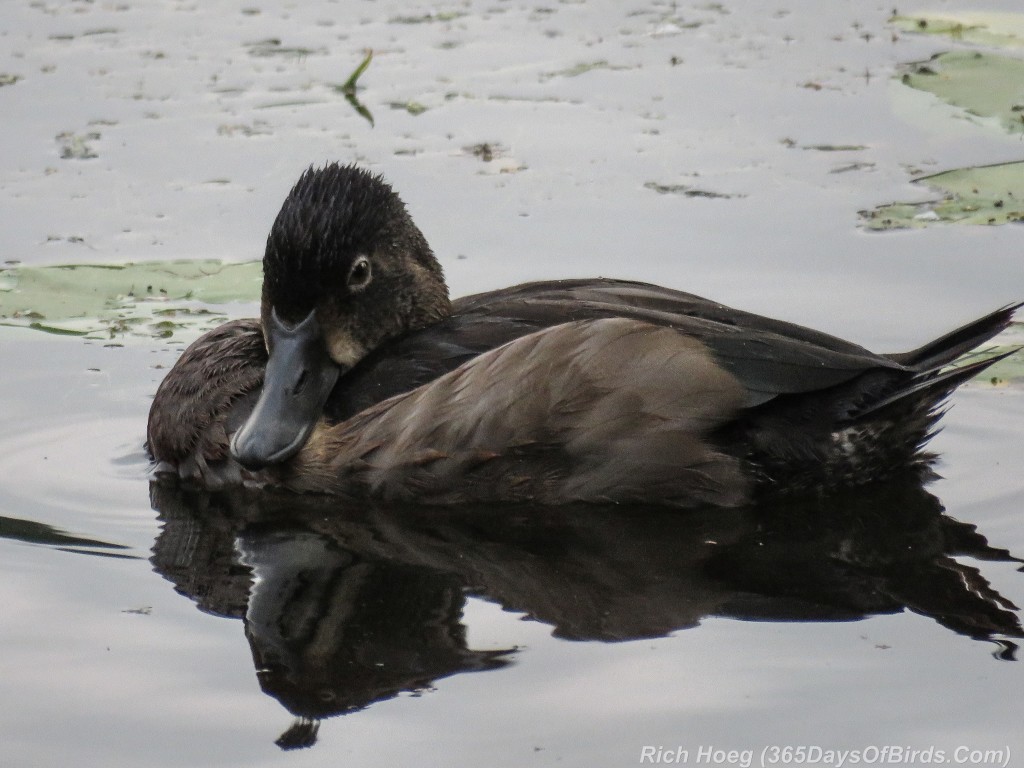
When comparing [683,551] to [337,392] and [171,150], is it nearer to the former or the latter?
[337,392]

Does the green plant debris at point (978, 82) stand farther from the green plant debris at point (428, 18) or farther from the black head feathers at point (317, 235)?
the black head feathers at point (317, 235)

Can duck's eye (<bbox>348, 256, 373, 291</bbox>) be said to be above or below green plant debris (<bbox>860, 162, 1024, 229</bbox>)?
above

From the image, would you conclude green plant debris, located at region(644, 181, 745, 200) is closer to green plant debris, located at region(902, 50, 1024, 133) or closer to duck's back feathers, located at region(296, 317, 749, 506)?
green plant debris, located at region(902, 50, 1024, 133)

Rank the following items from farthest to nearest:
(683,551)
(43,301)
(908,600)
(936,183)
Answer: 1. (936,183)
2. (43,301)
3. (683,551)
4. (908,600)

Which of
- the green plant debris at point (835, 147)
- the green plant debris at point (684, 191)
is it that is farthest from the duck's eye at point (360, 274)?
the green plant debris at point (835, 147)

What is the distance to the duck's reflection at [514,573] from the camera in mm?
4559

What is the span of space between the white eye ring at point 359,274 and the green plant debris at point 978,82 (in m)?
4.26

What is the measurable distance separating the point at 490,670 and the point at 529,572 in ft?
2.33

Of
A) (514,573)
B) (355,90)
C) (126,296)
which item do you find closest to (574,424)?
(514,573)

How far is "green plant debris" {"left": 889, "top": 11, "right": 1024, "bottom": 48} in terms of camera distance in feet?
32.0

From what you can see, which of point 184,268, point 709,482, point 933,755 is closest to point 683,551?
point 709,482

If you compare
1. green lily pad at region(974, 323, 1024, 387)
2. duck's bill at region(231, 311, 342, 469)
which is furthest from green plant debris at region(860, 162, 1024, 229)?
duck's bill at region(231, 311, 342, 469)

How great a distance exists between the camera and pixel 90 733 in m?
4.21

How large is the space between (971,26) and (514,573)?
6326mm
